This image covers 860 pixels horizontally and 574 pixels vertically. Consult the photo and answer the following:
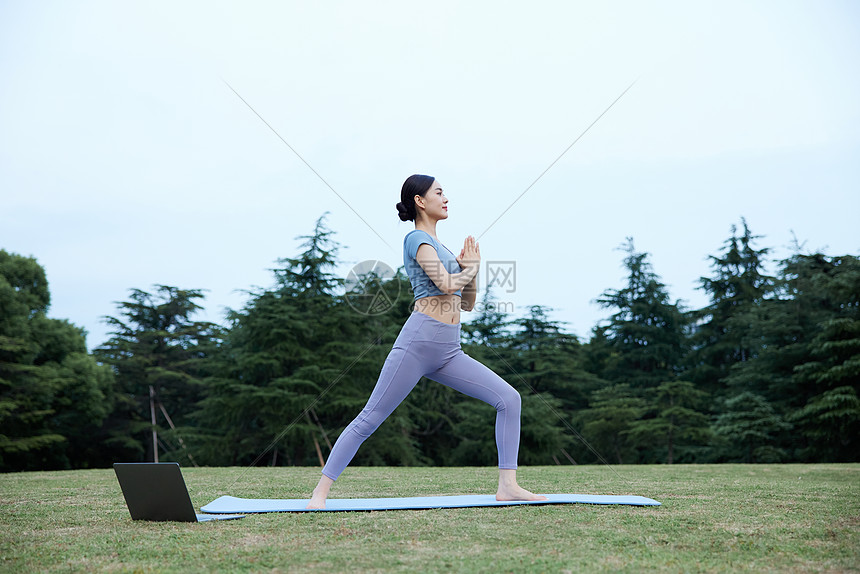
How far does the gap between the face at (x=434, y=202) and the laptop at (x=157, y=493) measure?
1913mm

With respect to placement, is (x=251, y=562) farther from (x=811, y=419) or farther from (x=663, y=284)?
(x=663, y=284)

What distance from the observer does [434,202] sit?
3.87m

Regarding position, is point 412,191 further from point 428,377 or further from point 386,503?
point 386,503

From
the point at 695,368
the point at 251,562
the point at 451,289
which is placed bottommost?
the point at 251,562

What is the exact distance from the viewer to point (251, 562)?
217cm

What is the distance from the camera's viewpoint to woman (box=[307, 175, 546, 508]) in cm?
355

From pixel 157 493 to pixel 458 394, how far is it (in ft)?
68.6

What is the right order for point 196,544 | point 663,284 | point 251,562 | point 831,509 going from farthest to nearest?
point 663,284 → point 831,509 → point 196,544 → point 251,562

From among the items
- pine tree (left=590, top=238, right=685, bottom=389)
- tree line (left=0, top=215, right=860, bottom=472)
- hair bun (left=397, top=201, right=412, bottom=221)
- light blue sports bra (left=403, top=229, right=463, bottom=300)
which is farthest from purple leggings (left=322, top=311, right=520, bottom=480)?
pine tree (left=590, top=238, right=685, bottom=389)

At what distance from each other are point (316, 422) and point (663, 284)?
1564 cm

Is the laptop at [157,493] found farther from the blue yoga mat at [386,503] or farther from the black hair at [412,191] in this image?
the black hair at [412,191]

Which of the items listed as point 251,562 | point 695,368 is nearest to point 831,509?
point 251,562

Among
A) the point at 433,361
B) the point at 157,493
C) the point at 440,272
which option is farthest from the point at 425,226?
the point at 157,493

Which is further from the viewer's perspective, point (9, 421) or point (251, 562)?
point (9, 421)
